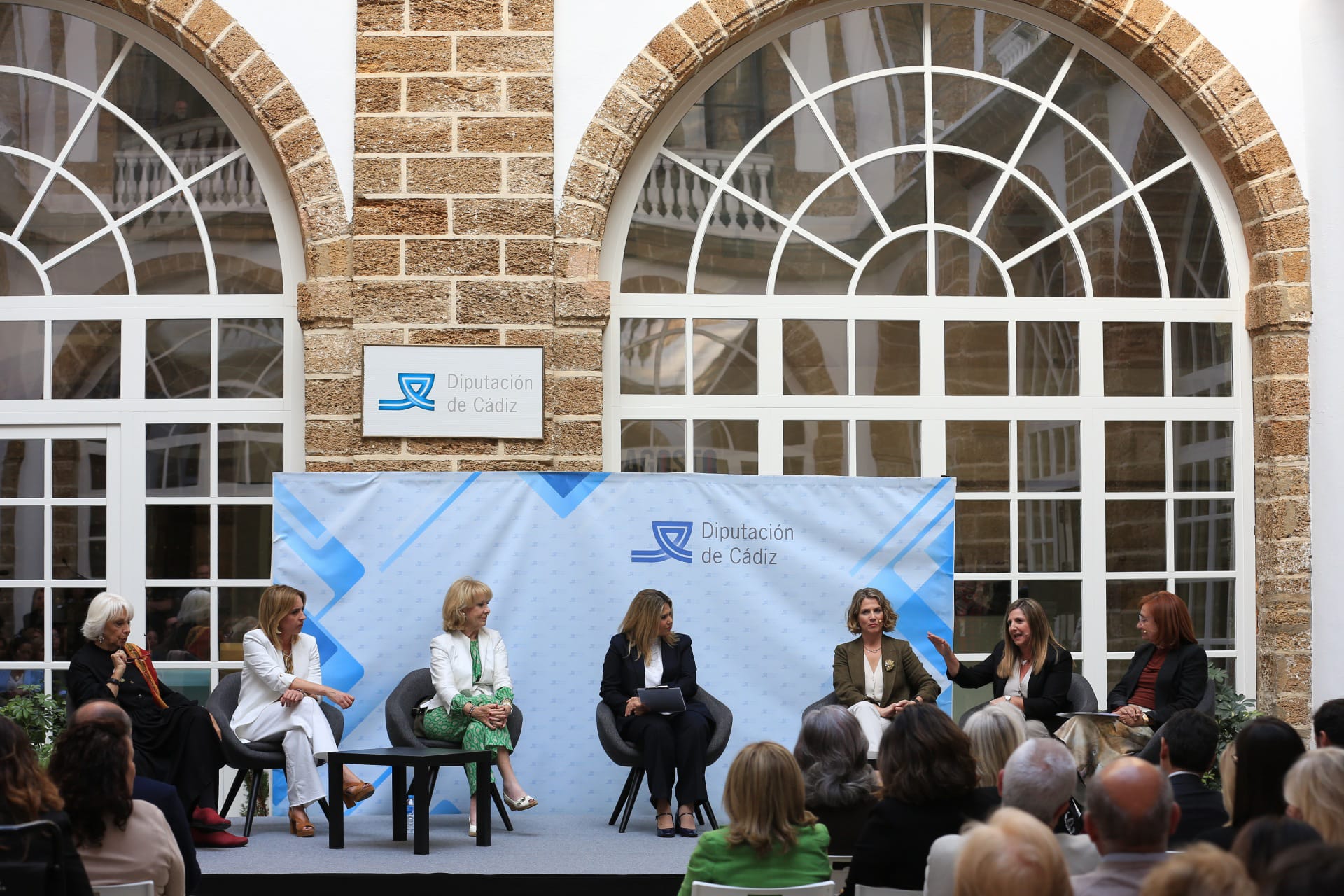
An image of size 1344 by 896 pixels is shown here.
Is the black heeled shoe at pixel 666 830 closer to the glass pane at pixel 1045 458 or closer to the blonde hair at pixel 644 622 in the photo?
the blonde hair at pixel 644 622

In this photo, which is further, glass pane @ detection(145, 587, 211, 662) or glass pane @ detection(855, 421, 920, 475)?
glass pane @ detection(855, 421, 920, 475)

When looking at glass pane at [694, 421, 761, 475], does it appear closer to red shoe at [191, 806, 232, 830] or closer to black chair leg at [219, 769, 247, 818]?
black chair leg at [219, 769, 247, 818]

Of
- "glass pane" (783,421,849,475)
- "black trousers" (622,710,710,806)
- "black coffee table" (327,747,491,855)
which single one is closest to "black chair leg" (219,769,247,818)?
"black coffee table" (327,747,491,855)

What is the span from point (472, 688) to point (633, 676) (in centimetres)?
71

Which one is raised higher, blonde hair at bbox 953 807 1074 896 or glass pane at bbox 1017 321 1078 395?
glass pane at bbox 1017 321 1078 395

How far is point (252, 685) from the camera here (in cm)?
624

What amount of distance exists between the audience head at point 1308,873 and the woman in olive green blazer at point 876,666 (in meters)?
4.49

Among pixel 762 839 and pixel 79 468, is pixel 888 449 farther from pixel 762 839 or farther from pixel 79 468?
pixel 762 839

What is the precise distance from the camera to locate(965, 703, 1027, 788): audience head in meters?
3.94

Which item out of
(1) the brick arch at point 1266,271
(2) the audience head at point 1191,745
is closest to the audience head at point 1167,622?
(1) the brick arch at point 1266,271

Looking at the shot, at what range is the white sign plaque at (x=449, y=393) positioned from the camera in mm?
6953

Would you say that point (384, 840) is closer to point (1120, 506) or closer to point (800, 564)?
point (800, 564)

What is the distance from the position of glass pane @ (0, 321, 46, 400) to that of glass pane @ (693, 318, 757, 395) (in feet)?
10.7

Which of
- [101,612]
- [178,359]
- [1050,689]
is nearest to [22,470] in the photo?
[178,359]
